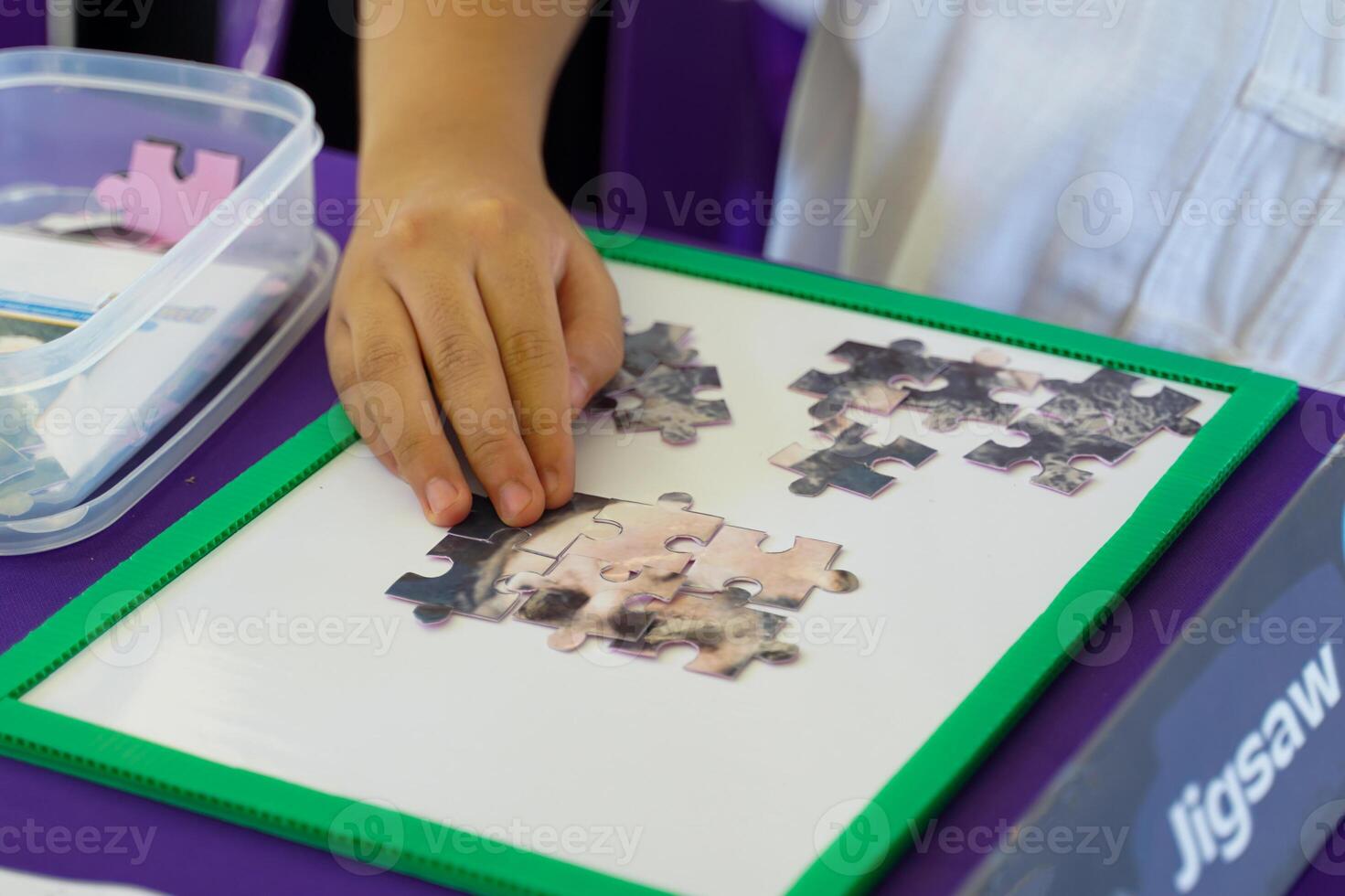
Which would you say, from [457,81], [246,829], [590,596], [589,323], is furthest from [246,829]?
[457,81]

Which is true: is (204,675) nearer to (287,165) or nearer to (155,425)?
(155,425)

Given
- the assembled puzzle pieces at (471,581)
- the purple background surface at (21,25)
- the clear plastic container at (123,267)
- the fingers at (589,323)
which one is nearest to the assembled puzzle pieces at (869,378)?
the fingers at (589,323)

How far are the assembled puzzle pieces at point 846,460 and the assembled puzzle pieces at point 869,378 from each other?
25 mm

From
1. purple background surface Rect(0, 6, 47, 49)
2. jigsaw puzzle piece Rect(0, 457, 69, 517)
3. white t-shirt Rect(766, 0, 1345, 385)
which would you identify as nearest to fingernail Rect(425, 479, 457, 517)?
jigsaw puzzle piece Rect(0, 457, 69, 517)

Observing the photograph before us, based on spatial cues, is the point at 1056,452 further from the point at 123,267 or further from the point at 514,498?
the point at 123,267

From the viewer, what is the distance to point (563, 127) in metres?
2.85

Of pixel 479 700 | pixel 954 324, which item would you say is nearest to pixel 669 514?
pixel 479 700

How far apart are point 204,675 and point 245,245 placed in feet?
1.31

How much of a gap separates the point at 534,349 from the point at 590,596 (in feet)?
0.71

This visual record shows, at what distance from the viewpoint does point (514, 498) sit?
792mm

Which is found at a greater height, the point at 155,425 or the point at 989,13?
the point at 989,13

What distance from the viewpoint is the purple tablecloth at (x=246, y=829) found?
59cm

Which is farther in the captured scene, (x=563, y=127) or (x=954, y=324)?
(x=563, y=127)

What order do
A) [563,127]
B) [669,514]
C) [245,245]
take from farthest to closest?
[563,127] < [245,245] < [669,514]
